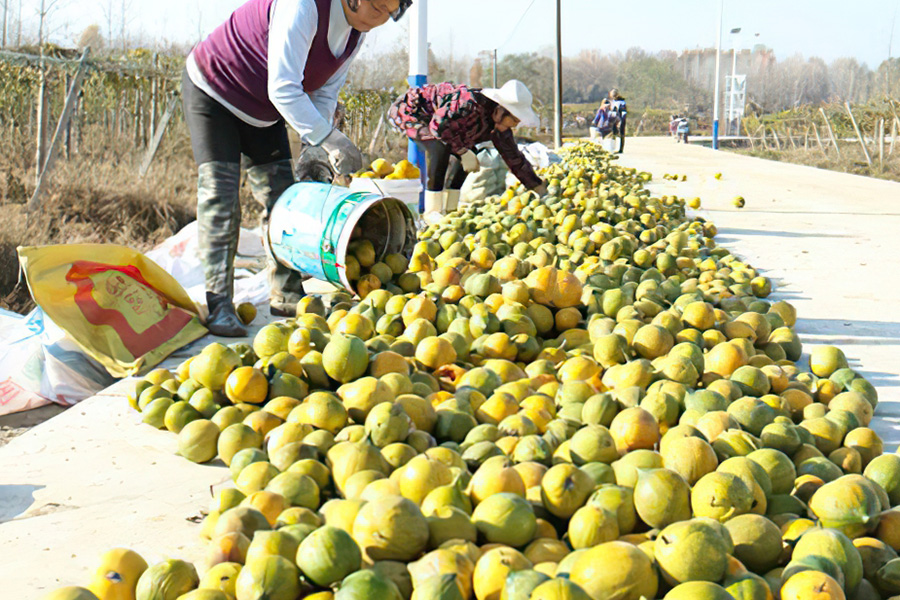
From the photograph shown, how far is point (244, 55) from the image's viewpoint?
3930 mm

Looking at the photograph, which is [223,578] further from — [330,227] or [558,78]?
[558,78]

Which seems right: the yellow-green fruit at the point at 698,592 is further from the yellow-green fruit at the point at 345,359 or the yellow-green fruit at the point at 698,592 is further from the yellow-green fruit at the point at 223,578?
the yellow-green fruit at the point at 345,359

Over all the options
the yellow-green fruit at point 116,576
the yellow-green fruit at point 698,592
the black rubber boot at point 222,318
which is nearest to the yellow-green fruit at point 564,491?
the yellow-green fruit at point 698,592

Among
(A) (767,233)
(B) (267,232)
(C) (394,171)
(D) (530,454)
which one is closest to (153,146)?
(C) (394,171)

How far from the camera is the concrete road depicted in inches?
156

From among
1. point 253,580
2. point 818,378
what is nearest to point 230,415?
point 253,580

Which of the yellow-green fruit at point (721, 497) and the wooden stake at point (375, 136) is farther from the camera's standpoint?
the wooden stake at point (375, 136)

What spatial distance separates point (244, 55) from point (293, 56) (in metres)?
0.36

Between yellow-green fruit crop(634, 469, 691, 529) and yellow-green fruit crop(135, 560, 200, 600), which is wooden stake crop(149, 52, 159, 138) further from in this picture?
yellow-green fruit crop(634, 469, 691, 529)

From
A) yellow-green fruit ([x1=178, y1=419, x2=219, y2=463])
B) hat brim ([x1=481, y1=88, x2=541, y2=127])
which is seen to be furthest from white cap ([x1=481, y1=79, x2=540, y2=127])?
yellow-green fruit ([x1=178, y1=419, x2=219, y2=463])

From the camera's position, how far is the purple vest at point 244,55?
3900 mm

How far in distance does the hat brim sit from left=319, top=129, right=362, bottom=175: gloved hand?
2.38m

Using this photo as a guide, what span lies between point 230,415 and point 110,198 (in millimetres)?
5614

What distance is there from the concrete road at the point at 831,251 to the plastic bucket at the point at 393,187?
2748 millimetres
